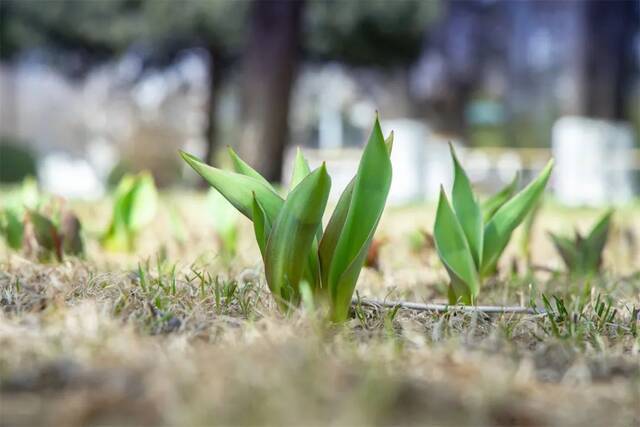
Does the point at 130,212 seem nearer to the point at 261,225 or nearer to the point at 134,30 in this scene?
the point at 261,225

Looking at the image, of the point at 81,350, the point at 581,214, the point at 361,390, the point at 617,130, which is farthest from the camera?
the point at 617,130

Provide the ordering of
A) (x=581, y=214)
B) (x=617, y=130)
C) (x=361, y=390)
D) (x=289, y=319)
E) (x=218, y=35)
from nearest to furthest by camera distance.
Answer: (x=361, y=390) → (x=289, y=319) → (x=581, y=214) → (x=617, y=130) → (x=218, y=35)

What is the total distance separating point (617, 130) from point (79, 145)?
26.0 meters

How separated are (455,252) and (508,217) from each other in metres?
0.21

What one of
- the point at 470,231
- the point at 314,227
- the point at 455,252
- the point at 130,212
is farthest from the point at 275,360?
the point at 130,212

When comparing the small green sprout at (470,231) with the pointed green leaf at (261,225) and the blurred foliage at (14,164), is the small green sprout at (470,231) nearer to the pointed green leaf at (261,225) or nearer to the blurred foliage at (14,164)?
the pointed green leaf at (261,225)

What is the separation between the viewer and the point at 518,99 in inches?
720

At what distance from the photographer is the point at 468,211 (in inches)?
84.9

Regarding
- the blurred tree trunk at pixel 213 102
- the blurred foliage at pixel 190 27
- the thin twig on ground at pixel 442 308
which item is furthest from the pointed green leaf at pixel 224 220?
the blurred tree trunk at pixel 213 102

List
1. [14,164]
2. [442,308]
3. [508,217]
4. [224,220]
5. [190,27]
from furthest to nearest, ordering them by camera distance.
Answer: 1. [190,27]
2. [14,164]
3. [224,220]
4. [508,217]
5. [442,308]

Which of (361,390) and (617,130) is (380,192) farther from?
(617,130)

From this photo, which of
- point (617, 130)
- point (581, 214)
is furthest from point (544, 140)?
point (581, 214)

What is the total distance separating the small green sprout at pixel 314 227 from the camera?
1655 millimetres

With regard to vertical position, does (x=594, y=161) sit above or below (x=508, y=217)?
below
